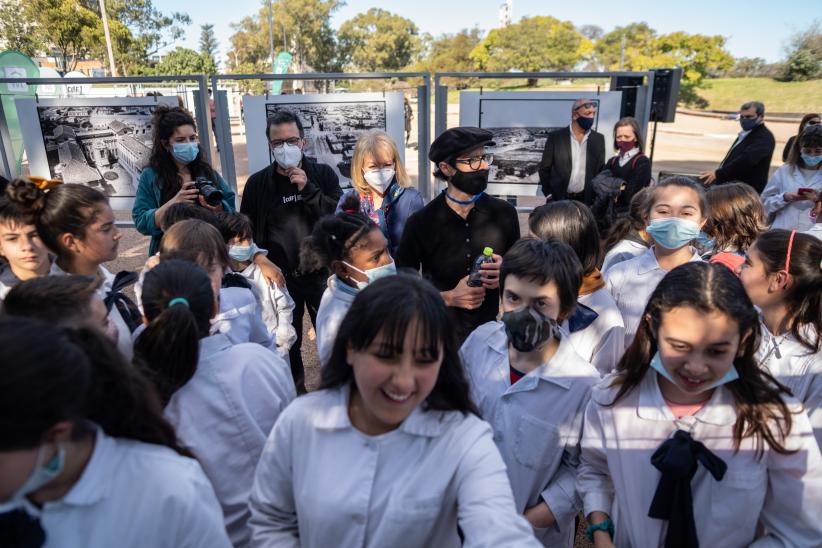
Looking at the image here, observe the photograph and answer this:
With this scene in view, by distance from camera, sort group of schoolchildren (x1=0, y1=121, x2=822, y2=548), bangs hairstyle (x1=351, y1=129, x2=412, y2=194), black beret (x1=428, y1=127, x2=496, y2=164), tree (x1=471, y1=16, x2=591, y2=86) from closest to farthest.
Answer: group of schoolchildren (x1=0, y1=121, x2=822, y2=548)
black beret (x1=428, y1=127, x2=496, y2=164)
bangs hairstyle (x1=351, y1=129, x2=412, y2=194)
tree (x1=471, y1=16, x2=591, y2=86)

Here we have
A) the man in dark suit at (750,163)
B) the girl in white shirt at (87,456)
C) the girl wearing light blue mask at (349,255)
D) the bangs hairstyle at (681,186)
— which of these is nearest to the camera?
the girl in white shirt at (87,456)

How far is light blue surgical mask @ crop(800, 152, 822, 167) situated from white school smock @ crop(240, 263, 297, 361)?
4.52 m

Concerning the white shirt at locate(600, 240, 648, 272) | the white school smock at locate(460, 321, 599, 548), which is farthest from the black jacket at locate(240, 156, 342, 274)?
the white school smock at locate(460, 321, 599, 548)

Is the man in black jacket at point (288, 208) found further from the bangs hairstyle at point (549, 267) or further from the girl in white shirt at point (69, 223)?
the bangs hairstyle at point (549, 267)

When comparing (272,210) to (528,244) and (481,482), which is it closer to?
(528,244)

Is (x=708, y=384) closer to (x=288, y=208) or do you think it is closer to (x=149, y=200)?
(x=288, y=208)

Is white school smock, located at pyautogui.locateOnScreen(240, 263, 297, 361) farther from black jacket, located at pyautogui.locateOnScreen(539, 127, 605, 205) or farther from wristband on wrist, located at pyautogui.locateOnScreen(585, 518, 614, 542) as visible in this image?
black jacket, located at pyautogui.locateOnScreen(539, 127, 605, 205)

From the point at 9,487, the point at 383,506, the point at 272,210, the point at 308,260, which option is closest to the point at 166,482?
the point at 9,487

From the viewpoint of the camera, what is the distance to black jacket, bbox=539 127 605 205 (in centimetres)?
561

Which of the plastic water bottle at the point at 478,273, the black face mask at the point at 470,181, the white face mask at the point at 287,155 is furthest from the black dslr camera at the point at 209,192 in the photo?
the plastic water bottle at the point at 478,273

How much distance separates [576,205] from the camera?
2.72 metres

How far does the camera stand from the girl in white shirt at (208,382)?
1637 millimetres

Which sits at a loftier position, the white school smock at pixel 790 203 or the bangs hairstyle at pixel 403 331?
the bangs hairstyle at pixel 403 331

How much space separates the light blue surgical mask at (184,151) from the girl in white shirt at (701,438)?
9.97ft
